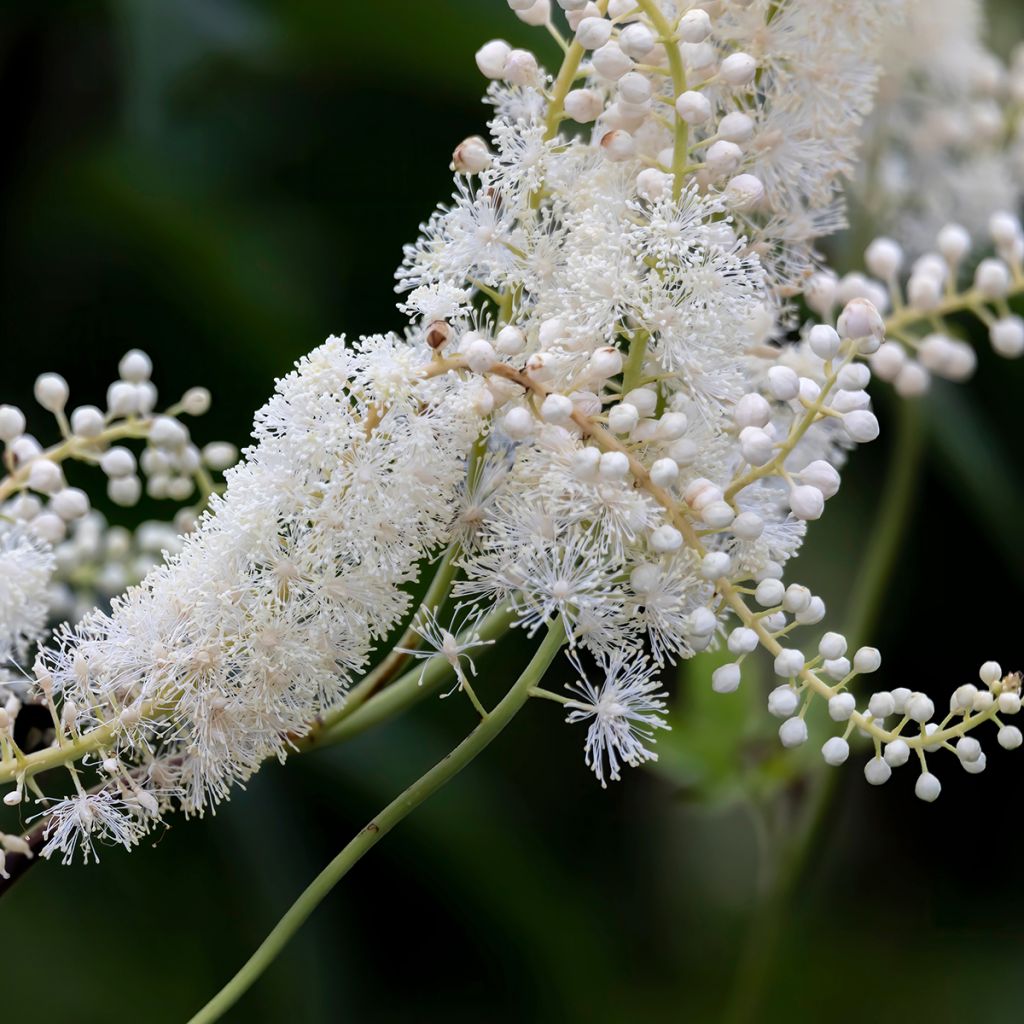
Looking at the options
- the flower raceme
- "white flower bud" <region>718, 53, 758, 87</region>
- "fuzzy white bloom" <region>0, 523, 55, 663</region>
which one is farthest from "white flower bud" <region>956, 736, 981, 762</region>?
"fuzzy white bloom" <region>0, 523, 55, 663</region>

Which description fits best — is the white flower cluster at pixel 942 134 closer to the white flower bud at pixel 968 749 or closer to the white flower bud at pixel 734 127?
the white flower bud at pixel 734 127

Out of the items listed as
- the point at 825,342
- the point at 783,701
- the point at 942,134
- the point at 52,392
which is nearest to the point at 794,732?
the point at 783,701

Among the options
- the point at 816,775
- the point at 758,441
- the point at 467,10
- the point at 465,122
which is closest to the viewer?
the point at 758,441

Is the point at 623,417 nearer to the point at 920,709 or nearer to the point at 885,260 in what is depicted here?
the point at 920,709

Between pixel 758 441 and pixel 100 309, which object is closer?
pixel 758 441

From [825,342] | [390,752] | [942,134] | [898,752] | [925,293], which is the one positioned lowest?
[390,752]

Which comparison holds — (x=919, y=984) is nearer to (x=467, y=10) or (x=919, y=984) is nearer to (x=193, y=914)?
(x=193, y=914)

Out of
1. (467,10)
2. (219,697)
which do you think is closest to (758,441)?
(219,697)
